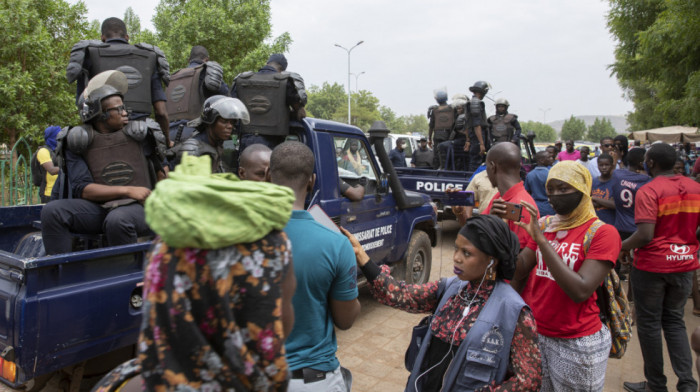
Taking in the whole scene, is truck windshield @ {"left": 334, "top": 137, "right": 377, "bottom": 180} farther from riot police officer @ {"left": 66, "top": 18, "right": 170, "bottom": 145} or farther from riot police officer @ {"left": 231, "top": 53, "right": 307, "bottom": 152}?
riot police officer @ {"left": 66, "top": 18, "right": 170, "bottom": 145}

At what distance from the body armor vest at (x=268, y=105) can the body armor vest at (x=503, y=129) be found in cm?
700

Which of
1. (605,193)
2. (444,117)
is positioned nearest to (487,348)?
(605,193)

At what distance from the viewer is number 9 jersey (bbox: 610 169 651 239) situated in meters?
4.94

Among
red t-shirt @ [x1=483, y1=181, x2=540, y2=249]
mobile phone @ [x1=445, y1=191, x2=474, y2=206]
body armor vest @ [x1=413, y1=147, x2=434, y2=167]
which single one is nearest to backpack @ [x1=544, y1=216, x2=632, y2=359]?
red t-shirt @ [x1=483, y1=181, x2=540, y2=249]

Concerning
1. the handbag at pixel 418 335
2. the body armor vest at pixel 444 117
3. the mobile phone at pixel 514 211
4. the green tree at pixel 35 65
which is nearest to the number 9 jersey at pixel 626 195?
the mobile phone at pixel 514 211

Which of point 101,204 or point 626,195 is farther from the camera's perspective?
point 626,195

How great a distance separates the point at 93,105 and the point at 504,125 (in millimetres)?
8770

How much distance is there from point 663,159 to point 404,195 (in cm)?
261

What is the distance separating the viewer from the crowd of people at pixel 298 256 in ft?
3.96

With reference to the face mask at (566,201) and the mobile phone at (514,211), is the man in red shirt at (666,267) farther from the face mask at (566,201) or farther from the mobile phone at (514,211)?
the mobile phone at (514,211)

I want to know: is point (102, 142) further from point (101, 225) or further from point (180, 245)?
point (180, 245)

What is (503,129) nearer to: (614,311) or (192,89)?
(192,89)

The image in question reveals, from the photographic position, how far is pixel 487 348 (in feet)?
6.15

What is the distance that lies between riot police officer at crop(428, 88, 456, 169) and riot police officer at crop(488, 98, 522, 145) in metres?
0.89
